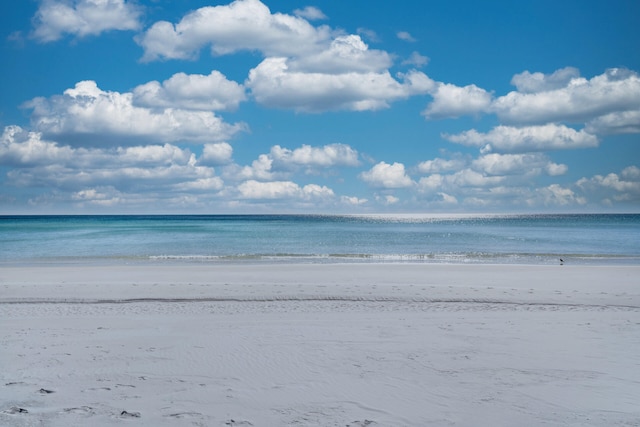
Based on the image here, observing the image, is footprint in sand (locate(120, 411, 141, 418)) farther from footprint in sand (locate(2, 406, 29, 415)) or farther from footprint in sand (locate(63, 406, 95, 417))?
footprint in sand (locate(2, 406, 29, 415))

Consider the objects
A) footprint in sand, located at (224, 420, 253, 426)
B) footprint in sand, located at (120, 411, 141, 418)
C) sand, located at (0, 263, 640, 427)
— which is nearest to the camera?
footprint in sand, located at (224, 420, 253, 426)

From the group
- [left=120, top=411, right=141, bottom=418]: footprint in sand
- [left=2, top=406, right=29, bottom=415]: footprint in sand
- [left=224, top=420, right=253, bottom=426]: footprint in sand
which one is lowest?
[left=224, top=420, right=253, bottom=426]: footprint in sand

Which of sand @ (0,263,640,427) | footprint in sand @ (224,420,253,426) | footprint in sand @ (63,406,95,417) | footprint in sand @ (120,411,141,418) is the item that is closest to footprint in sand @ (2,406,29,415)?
sand @ (0,263,640,427)

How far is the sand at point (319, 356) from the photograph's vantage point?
21.9ft

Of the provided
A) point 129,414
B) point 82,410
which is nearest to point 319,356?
point 129,414

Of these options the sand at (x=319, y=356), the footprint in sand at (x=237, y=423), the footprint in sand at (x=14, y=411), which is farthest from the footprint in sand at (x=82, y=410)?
the footprint in sand at (x=237, y=423)

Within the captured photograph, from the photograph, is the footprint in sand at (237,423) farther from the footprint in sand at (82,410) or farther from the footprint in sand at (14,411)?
the footprint in sand at (14,411)

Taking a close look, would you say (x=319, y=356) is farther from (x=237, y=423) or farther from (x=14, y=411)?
(x=14, y=411)

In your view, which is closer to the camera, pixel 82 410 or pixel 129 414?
pixel 129 414

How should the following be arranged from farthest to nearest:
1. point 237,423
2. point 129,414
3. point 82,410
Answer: point 82,410 → point 129,414 → point 237,423

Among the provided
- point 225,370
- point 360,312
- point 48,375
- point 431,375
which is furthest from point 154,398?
point 360,312

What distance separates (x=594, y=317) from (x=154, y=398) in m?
11.4

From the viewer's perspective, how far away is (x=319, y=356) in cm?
917

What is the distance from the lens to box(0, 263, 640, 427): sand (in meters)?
6.66
